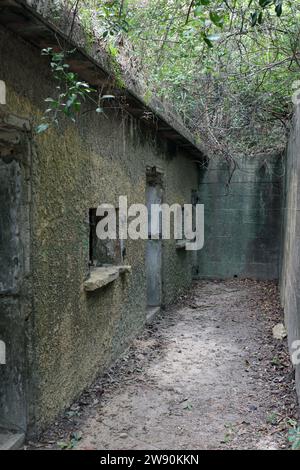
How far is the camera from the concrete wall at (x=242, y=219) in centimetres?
983

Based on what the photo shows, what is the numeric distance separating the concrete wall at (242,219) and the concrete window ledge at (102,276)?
545 centimetres

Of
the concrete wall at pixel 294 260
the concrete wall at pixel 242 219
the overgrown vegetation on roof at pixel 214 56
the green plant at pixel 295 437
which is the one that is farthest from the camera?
the concrete wall at pixel 242 219

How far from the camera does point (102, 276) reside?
4.21m

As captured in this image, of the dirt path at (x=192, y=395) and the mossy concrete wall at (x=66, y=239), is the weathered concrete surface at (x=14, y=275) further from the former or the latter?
the dirt path at (x=192, y=395)

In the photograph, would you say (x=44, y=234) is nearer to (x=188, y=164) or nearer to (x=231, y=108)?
(x=231, y=108)

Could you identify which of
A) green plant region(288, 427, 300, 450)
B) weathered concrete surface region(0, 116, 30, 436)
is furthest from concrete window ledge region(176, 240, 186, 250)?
weathered concrete surface region(0, 116, 30, 436)

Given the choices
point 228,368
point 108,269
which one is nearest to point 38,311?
point 108,269

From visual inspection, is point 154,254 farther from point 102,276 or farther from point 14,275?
point 14,275

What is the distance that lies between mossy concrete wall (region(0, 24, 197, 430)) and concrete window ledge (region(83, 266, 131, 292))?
0.27ft

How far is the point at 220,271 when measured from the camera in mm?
10164

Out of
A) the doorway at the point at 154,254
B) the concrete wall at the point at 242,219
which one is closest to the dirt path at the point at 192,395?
the doorway at the point at 154,254

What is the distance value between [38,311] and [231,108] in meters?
5.75

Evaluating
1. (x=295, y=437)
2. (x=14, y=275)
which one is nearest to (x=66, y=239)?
(x=14, y=275)

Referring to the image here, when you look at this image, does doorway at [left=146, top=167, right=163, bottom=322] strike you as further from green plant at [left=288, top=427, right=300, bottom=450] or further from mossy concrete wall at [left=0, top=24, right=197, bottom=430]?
green plant at [left=288, top=427, right=300, bottom=450]
